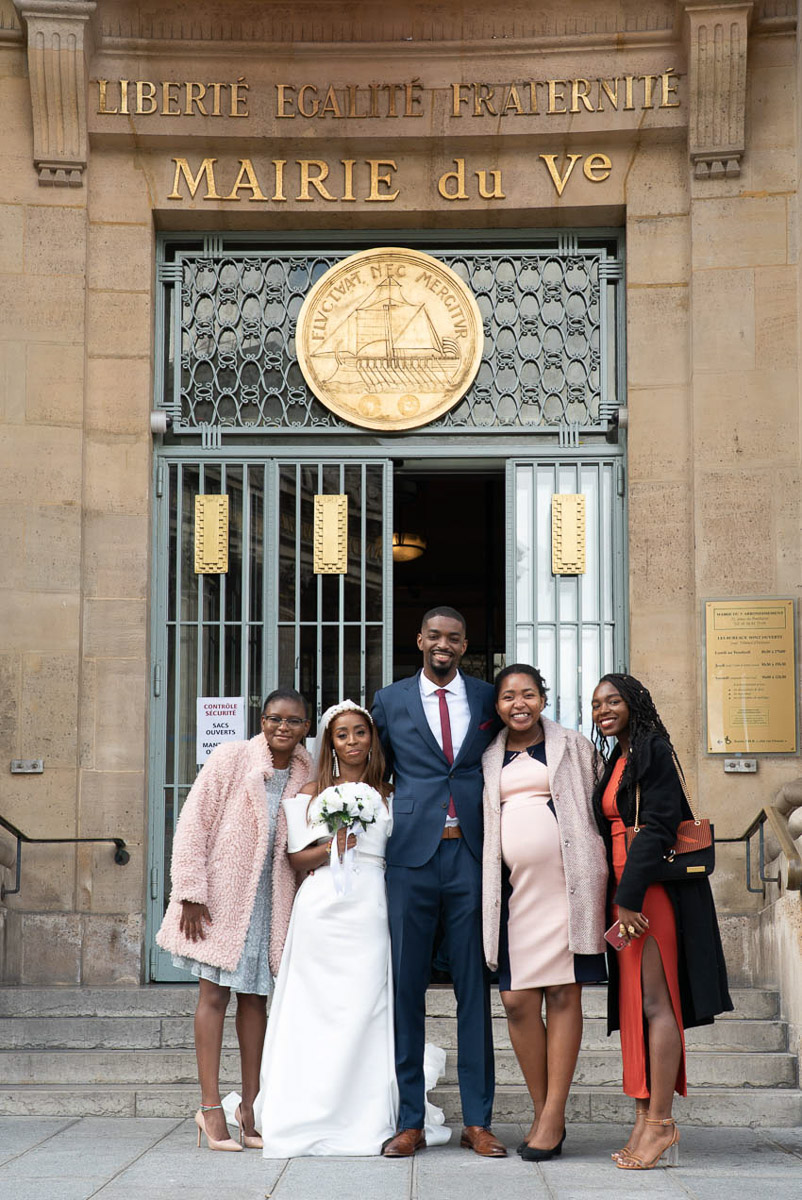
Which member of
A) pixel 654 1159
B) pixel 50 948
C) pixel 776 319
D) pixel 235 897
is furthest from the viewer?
pixel 776 319

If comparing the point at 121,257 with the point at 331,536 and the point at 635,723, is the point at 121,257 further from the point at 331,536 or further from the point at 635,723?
the point at 635,723

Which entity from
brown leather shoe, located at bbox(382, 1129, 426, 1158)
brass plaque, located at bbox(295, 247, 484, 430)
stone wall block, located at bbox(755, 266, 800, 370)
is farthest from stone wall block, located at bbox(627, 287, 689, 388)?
brown leather shoe, located at bbox(382, 1129, 426, 1158)

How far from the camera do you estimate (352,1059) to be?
251 inches

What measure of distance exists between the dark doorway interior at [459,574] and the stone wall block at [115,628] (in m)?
7.19

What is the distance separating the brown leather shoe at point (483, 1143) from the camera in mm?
6223

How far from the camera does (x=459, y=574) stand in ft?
57.8

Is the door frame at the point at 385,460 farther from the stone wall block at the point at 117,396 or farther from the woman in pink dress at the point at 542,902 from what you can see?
the woman in pink dress at the point at 542,902

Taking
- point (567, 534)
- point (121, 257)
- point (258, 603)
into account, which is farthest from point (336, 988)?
point (121, 257)

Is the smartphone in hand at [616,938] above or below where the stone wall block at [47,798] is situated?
below

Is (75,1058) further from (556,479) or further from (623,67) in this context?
(623,67)

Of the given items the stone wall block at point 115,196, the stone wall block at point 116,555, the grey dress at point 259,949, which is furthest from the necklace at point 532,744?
the stone wall block at point 115,196

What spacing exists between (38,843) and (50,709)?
2.75 feet

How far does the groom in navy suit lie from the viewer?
6.38m

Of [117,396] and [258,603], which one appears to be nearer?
[117,396]
